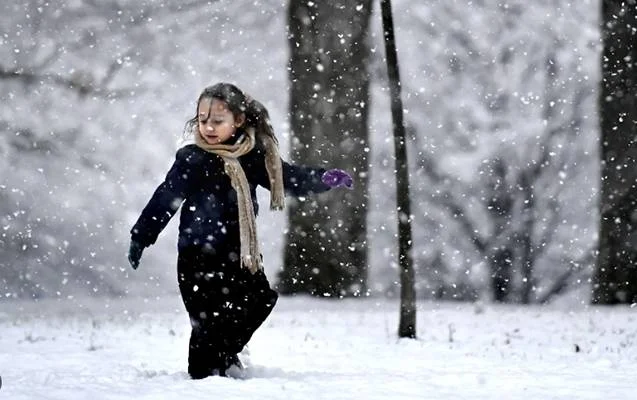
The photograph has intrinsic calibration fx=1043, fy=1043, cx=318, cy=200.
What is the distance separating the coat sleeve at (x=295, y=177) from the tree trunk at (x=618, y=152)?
6391 mm

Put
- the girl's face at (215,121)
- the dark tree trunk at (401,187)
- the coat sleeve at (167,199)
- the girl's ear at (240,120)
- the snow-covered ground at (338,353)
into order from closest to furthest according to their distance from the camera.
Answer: the snow-covered ground at (338,353) → the coat sleeve at (167,199) → the girl's face at (215,121) → the girl's ear at (240,120) → the dark tree trunk at (401,187)

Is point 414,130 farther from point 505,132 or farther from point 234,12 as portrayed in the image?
point 234,12

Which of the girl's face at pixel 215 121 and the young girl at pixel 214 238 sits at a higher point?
the girl's face at pixel 215 121

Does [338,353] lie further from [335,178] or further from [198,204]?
[198,204]

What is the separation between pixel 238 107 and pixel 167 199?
0.75 meters

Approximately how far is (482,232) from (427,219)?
105 cm

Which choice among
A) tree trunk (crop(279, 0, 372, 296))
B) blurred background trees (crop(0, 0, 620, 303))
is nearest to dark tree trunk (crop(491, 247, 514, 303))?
blurred background trees (crop(0, 0, 620, 303))

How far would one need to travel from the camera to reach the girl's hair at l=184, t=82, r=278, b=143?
21.5 feet

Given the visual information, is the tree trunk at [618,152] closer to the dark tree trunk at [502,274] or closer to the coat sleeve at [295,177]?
the dark tree trunk at [502,274]

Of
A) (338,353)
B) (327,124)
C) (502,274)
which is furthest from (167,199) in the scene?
(502,274)

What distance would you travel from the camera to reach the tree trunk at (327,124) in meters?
12.3

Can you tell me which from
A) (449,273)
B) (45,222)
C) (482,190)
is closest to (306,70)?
(482,190)

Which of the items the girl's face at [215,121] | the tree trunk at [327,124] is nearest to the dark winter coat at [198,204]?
the girl's face at [215,121]

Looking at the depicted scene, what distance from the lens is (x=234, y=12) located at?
14.9m
